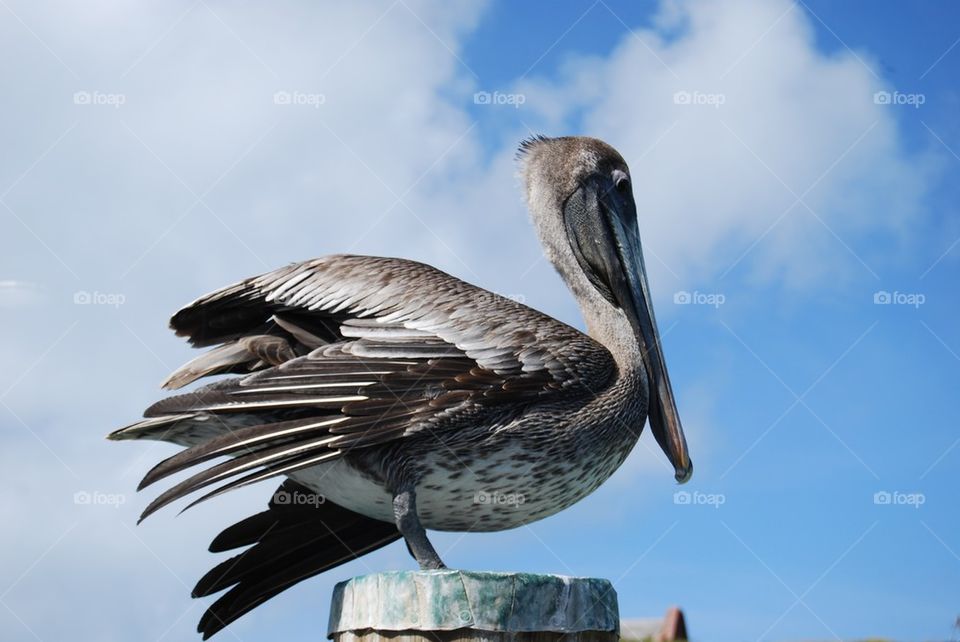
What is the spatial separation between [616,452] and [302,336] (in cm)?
173

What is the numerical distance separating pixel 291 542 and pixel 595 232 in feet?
8.26

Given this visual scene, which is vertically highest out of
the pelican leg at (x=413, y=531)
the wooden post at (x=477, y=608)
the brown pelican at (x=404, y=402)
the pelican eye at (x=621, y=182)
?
the pelican eye at (x=621, y=182)

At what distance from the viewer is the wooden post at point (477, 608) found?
422cm

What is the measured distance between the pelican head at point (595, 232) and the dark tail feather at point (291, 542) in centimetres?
178

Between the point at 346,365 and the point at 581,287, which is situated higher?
the point at 581,287

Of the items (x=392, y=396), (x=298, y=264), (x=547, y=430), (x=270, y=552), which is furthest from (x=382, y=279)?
(x=270, y=552)

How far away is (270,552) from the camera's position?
226 inches

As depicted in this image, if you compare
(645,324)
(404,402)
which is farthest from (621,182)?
(404,402)

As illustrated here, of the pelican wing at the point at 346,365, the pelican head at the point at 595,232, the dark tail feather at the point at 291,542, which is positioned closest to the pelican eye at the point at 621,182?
the pelican head at the point at 595,232

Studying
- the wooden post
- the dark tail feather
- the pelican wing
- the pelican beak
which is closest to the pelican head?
the pelican beak

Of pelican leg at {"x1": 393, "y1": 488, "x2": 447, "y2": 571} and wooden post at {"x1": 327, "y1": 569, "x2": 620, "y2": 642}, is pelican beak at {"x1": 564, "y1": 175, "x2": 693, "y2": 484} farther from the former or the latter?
wooden post at {"x1": 327, "y1": 569, "x2": 620, "y2": 642}

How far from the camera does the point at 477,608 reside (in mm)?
4219

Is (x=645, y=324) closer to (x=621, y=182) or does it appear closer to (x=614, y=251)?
(x=614, y=251)

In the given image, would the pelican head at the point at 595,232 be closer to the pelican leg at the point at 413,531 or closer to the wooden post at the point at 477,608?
the pelican leg at the point at 413,531
